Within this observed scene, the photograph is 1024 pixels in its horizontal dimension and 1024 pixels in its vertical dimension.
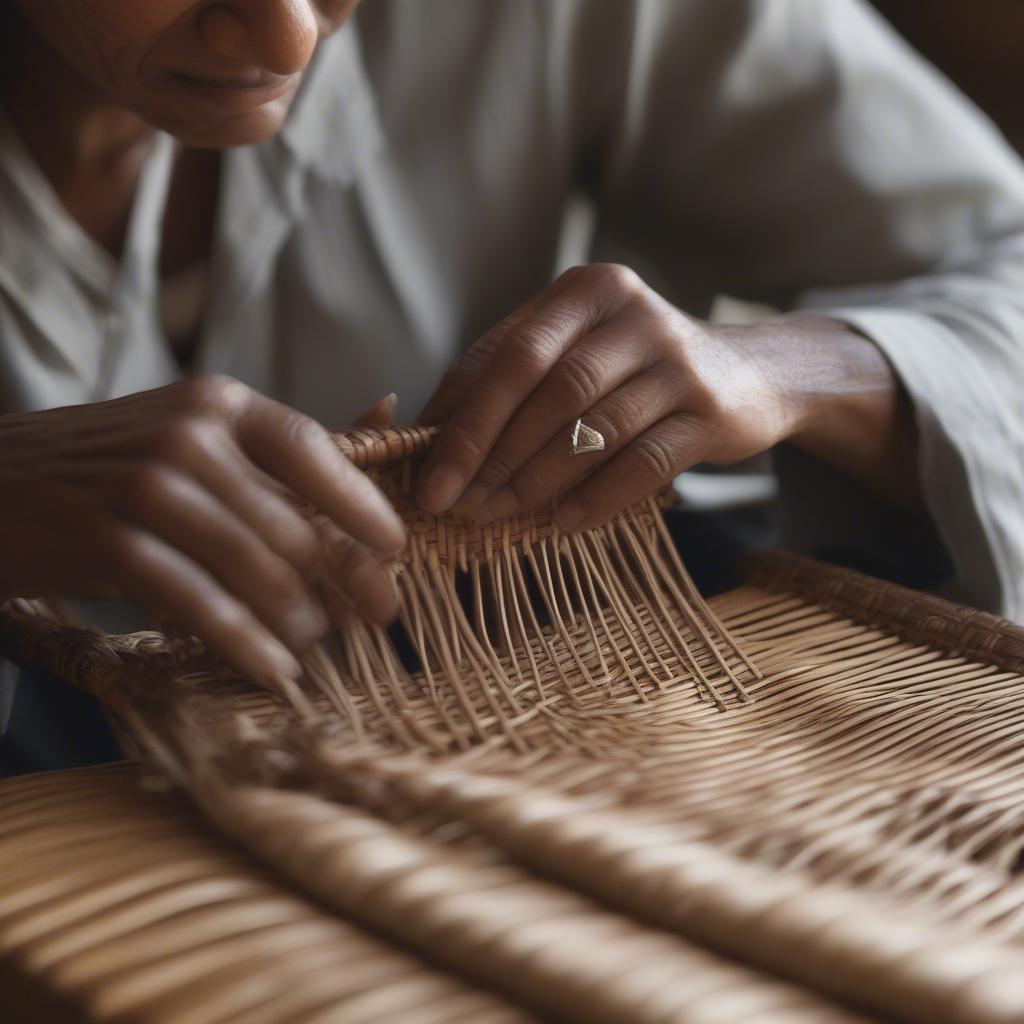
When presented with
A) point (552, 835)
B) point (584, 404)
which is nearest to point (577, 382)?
point (584, 404)

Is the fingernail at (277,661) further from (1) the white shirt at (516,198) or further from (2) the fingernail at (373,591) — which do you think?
(1) the white shirt at (516,198)

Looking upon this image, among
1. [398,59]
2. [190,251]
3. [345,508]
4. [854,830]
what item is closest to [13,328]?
[190,251]

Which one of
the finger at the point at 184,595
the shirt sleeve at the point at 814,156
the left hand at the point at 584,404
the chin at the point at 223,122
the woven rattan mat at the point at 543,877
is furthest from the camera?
the shirt sleeve at the point at 814,156

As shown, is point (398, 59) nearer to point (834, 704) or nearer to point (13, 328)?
point (13, 328)

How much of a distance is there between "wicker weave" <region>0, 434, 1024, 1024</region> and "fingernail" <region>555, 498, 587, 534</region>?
14mm

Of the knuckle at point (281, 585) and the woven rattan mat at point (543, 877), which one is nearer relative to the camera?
the woven rattan mat at point (543, 877)

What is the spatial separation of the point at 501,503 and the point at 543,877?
0.76 ft

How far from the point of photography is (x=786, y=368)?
73 cm

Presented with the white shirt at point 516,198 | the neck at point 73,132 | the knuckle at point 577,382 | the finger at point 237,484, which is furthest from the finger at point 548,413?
the neck at point 73,132

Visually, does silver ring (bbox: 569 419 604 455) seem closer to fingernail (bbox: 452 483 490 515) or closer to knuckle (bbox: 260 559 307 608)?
fingernail (bbox: 452 483 490 515)

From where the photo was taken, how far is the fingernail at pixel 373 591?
20.6 inches

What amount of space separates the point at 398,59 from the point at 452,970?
30.1 inches

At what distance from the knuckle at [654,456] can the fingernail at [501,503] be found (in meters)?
0.07

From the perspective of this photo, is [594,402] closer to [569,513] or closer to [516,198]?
[569,513]
